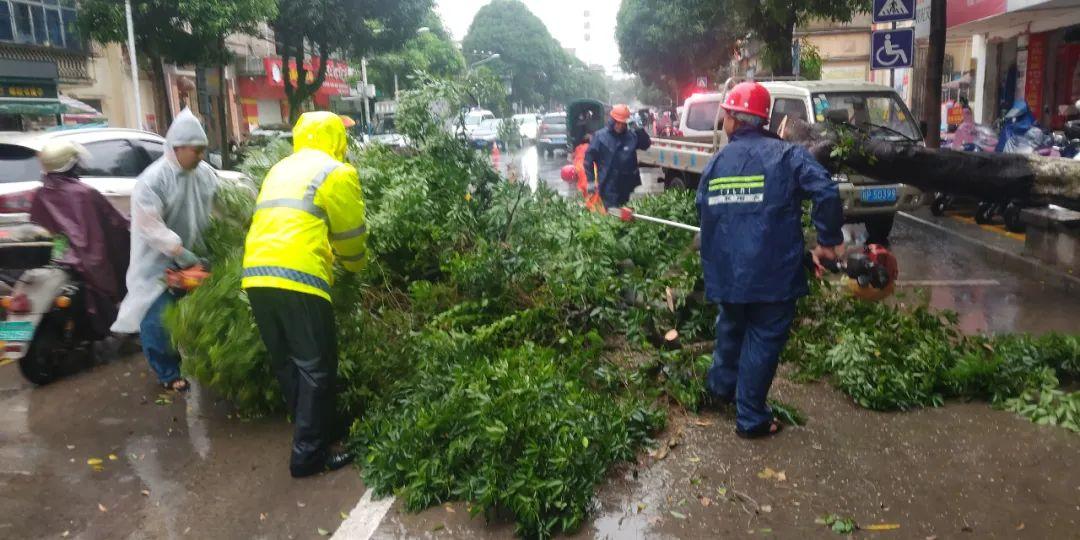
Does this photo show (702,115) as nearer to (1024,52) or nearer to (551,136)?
(1024,52)

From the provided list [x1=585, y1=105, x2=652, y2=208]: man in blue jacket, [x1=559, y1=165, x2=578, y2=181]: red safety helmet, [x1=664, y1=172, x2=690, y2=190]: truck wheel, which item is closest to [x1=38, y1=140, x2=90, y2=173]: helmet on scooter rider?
[x1=585, y1=105, x2=652, y2=208]: man in blue jacket

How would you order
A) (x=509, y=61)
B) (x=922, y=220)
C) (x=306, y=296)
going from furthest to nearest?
1. (x=509, y=61)
2. (x=922, y=220)
3. (x=306, y=296)

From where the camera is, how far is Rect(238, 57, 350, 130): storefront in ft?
117

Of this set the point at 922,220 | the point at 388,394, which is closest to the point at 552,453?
the point at 388,394

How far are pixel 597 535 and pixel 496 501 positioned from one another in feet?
1.46

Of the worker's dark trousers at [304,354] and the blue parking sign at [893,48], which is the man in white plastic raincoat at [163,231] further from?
the blue parking sign at [893,48]

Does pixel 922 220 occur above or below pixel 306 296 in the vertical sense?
below

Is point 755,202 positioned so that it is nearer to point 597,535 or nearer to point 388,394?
point 597,535

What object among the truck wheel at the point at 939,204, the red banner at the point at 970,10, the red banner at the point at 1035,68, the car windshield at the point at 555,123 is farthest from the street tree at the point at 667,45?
the truck wheel at the point at 939,204

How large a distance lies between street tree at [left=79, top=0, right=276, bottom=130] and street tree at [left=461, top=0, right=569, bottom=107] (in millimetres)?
48321

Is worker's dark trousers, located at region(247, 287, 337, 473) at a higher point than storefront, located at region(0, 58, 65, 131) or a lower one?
lower

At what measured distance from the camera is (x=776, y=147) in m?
4.18

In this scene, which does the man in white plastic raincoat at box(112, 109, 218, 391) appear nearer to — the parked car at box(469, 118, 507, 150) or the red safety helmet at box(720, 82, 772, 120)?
the parked car at box(469, 118, 507, 150)

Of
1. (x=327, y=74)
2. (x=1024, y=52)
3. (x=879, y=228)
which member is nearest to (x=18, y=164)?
(x=879, y=228)
